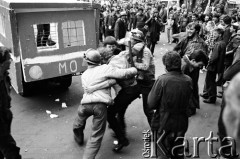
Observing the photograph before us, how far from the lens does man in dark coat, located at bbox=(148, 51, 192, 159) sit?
3.50m

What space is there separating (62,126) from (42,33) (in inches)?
78.1

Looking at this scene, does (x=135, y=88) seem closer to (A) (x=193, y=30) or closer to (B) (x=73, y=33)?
(A) (x=193, y=30)

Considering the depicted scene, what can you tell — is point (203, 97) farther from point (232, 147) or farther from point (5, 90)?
point (5, 90)

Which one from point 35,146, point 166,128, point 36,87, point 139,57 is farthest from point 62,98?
point 166,128

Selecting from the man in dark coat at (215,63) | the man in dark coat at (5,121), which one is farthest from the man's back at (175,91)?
the man in dark coat at (215,63)

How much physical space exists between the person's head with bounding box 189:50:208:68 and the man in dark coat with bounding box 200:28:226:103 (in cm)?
67

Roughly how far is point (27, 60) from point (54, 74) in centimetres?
64

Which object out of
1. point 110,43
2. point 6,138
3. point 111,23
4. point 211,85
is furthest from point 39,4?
point 111,23

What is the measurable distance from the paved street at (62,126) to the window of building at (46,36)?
53.5 inches

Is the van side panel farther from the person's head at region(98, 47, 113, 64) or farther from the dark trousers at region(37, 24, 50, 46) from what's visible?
the person's head at region(98, 47, 113, 64)

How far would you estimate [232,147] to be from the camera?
3.89 m

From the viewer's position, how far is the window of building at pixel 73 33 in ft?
20.6

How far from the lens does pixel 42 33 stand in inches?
244

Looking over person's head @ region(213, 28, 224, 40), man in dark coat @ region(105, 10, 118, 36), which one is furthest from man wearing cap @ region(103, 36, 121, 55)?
man in dark coat @ region(105, 10, 118, 36)
